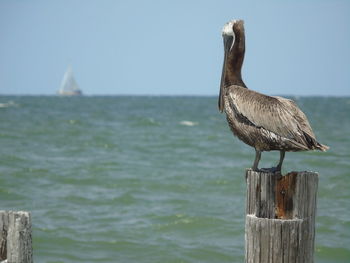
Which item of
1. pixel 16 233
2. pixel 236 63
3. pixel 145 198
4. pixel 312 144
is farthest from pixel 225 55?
pixel 145 198

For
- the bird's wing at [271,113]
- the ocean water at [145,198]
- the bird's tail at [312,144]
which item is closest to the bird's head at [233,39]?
the bird's wing at [271,113]

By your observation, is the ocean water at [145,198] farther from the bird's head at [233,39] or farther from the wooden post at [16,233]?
the wooden post at [16,233]

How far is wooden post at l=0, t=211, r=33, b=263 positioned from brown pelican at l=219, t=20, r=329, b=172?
1.63 m

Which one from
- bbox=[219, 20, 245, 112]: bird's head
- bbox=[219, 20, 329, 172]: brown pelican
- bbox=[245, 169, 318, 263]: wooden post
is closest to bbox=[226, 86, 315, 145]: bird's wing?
bbox=[219, 20, 329, 172]: brown pelican

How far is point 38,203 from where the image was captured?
11.2 m

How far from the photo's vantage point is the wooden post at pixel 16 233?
3750 millimetres

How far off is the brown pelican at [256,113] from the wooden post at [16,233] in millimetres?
1625

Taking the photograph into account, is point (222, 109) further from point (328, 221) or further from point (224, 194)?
point (224, 194)

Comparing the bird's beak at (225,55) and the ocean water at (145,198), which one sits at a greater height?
the bird's beak at (225,55)

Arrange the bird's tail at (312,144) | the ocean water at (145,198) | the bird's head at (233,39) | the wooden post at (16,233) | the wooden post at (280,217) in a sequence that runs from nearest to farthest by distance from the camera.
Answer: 1. the wooden post at (16,233)
2. the wooden post at (280,217)
3. the bird's tail at (312,144)
4. the bird's head at (233,39)
5. the ocean water at (145,198)

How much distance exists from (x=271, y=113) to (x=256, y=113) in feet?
0.35

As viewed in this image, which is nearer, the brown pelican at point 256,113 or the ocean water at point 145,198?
the brown pelican at point 256,113

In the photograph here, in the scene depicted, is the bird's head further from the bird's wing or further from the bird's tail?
the bird's tail

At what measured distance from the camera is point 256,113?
4949mm
